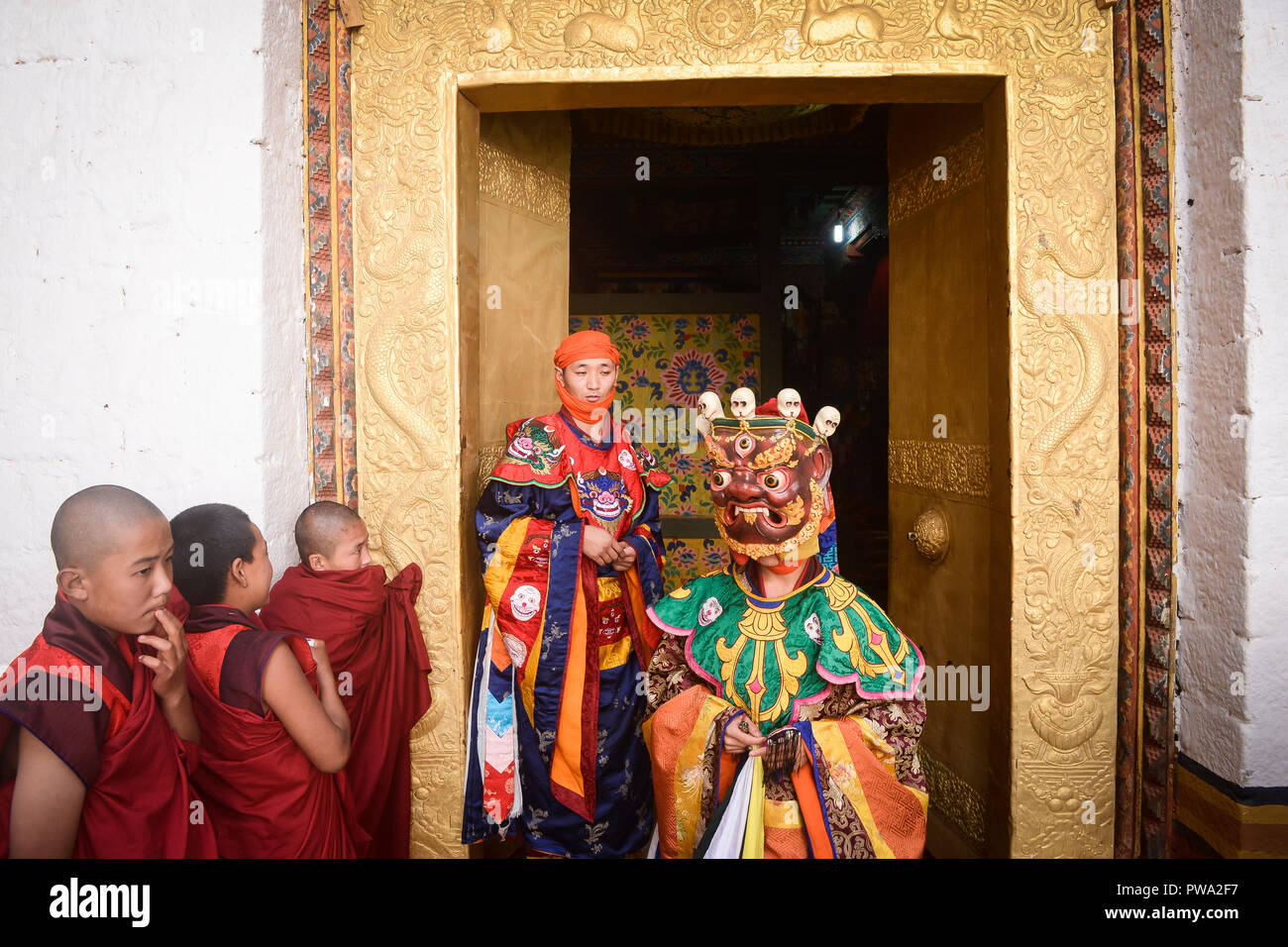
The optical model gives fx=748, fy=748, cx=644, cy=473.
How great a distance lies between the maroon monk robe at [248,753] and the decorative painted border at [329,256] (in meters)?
0.67

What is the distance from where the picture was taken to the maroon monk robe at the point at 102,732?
149 centimetres

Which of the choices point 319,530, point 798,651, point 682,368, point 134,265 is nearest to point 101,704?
point 319,530

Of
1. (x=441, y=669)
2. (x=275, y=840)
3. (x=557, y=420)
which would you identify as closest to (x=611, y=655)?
(x=441, y=669)

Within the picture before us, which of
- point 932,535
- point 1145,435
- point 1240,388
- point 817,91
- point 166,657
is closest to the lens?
point 166,657

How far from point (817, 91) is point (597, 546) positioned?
1740 millimetres

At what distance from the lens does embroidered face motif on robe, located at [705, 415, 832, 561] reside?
201cm

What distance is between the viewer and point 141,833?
1635 millimetres

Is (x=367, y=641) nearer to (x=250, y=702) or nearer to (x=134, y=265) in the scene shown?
(x=250, y=702)

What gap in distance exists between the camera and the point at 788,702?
2.05m

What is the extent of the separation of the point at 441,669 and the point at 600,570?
64 centimetres

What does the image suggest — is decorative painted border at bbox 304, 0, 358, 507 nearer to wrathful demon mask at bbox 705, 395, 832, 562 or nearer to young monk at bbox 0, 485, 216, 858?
young monk at bbox 0, 485, 216, 858

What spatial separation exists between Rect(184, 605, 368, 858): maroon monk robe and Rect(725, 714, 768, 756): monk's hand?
1123 millimetres

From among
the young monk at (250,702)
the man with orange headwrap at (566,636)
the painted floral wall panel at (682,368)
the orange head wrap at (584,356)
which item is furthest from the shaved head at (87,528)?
the painted floral wall panel at (682,368)

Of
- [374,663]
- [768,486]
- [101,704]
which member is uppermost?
[768,486]
